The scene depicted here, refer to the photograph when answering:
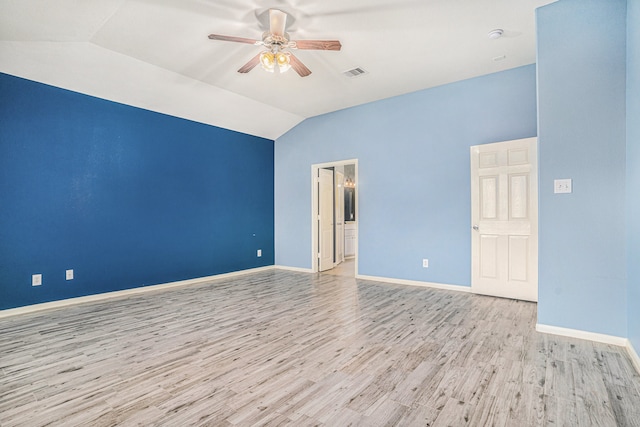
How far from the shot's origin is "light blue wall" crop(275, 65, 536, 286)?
4418mm

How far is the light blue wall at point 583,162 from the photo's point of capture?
9.05 feet

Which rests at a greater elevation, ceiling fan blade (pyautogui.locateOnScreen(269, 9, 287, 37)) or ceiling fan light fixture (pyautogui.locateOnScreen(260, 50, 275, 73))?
ceiling fan blade (pyautogui.locateOnScreen(269, 9, 287, 37))

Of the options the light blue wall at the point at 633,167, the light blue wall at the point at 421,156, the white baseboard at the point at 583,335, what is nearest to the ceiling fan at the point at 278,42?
the light blue wall at the point at 633,167

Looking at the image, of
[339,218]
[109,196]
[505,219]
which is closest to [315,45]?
[505,219]

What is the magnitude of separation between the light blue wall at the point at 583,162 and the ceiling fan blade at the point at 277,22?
2.46m

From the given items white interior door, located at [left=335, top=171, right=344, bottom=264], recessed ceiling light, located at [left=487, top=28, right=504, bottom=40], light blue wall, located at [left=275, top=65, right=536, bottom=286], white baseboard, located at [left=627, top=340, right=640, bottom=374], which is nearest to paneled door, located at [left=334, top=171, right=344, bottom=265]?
white interior door, located at [left=335, top=171, right=344, bottom=264]

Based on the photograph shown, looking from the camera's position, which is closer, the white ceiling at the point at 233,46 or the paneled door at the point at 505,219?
the white ceiling at the point at 233,46

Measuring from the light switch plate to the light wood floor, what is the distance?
4.44 ft

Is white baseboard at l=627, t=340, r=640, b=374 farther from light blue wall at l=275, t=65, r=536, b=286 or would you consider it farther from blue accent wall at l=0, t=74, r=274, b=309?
blue accent wall at l=0, t=74, r=274, b=309

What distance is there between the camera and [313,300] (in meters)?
4.28

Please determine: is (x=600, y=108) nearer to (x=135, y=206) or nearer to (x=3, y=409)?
(x=3, y=409)

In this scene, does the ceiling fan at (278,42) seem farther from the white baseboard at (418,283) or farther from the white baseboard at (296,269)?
the white baseboard at (296,269)

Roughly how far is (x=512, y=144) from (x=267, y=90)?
11.9 ft

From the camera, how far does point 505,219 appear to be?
425 centimetres
